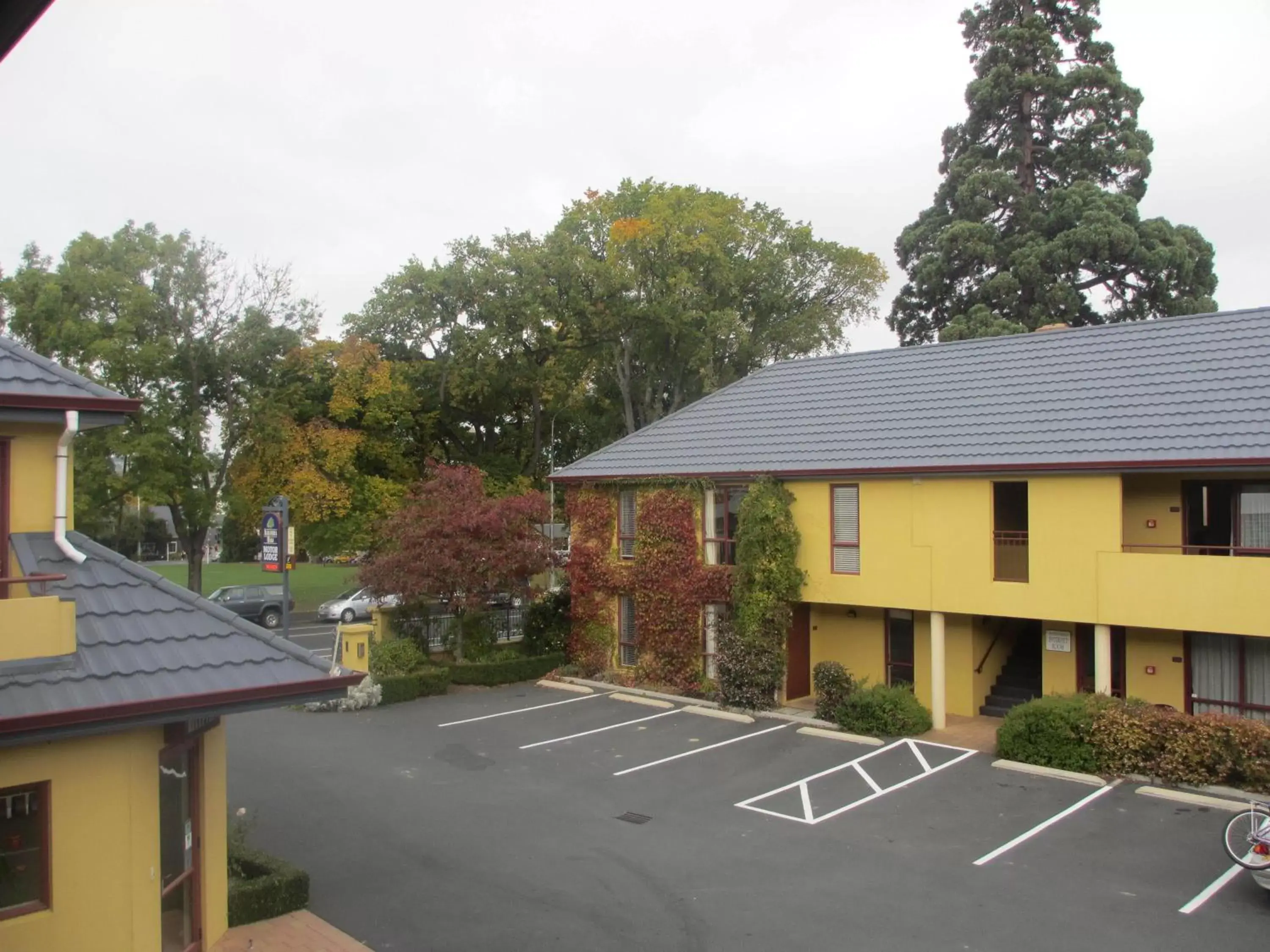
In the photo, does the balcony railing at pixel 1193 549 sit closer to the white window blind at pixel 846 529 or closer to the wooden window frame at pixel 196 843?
the white window blind at pixel 846 529

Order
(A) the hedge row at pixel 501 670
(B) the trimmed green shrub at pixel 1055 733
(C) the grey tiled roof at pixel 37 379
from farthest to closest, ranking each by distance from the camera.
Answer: (A) the hedge row at pixel 501 670 → (B) the trimmed green shrub at pixel 1055 733 → (C) the grey tiled roof at pixel 37 379

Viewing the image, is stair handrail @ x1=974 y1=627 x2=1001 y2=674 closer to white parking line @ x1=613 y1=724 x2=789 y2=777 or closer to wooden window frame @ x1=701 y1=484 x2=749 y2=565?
white parking line @ x1=613 y1=724 x2=789 y2=777

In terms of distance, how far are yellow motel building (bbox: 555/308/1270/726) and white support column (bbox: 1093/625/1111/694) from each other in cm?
4

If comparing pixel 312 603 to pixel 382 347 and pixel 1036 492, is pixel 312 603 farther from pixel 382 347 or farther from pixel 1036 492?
pixel 1036 492

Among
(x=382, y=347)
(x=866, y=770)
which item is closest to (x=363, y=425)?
(x=382, y=347)

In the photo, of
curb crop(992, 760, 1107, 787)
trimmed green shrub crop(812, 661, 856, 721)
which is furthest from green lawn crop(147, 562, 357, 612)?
curb crop(992, 760, 1107, 787)

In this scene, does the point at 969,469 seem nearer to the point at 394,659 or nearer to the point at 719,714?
the point at 719,714

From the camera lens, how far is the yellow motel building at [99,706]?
23.7 feet

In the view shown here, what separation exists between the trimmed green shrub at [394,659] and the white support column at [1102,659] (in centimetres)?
1452

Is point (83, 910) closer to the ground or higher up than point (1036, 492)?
closer to the ground

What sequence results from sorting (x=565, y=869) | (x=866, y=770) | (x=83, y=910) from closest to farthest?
(x=83, y=910) < (x=565, y=869) < (x=866, y=770)

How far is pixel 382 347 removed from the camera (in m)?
39.9

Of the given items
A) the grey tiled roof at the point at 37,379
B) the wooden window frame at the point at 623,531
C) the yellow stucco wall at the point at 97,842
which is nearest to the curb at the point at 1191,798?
the wooden window frame at the point at 623,531

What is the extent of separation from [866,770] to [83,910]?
12.0m
